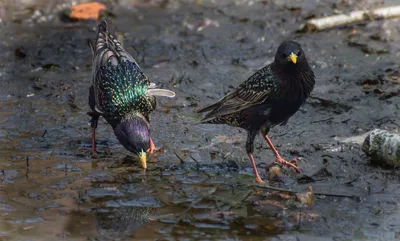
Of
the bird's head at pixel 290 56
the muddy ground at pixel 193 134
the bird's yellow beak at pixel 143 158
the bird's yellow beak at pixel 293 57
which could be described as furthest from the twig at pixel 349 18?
the bird's yellow beak at pixel 143 158

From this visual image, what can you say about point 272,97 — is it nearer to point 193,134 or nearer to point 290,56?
point 290,56

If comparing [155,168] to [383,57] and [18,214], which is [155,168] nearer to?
A: [18,214]

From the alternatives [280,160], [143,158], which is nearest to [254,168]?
[280,160]

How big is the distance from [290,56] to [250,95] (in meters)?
0.58

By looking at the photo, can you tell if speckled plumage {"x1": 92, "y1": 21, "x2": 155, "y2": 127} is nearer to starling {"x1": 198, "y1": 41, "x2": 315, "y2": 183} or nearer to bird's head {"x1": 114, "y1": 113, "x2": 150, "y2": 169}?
bird's head {"x1": 114, "y1": 113, "x2": 150, "y2": 169}

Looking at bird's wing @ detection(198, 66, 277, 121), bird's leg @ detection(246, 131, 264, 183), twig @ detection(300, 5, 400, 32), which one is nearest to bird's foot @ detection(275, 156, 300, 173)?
bird's leg @ detection(246, 131, 264, 183)

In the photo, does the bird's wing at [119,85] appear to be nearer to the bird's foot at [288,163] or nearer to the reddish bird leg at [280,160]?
the reddish bird leg at [280,160]

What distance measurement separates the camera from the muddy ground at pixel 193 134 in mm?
5566

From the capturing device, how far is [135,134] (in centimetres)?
→ 666

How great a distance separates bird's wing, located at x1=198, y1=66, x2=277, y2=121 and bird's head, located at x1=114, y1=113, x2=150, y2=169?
61 cm

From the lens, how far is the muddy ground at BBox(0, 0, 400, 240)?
18.3 ft

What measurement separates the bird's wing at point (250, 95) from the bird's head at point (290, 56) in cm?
18

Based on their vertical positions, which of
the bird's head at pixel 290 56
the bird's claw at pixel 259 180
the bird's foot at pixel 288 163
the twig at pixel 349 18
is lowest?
the bird's claw at pixel 259 180

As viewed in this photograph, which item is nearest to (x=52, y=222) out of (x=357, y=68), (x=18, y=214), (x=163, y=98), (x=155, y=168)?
(x=18, y=214)
